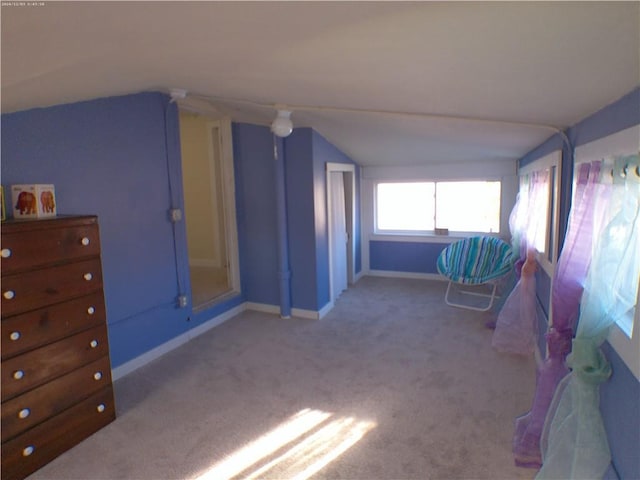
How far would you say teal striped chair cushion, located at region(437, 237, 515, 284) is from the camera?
4.21m

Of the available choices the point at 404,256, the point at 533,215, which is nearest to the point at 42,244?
the point at 533,215

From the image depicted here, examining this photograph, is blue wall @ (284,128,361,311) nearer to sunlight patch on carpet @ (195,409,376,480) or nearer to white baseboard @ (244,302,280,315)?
white baseboard @ (244,302,280,315)

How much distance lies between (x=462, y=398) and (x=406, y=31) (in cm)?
233

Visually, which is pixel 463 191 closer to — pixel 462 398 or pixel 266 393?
pixel 462 398

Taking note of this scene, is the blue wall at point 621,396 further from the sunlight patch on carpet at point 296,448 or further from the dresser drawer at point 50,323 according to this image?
the dresser drawer at point 50,323

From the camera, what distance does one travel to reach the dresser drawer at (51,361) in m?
1.92

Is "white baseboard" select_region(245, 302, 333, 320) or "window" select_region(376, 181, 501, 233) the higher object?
"window" select_region(376, 181, 501, 233)

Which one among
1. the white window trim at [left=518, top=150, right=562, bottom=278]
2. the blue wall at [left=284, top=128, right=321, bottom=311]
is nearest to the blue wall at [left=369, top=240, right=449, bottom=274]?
the blue wall at [left=284, top=128, right=321, bottom=311]

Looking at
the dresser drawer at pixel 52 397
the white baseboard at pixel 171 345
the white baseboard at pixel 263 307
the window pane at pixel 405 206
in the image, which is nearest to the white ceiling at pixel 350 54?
the dresser drawer at pixel 52 397

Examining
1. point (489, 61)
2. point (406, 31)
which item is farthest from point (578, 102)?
point (406, 31)

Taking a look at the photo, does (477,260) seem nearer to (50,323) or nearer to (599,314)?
(599,314)

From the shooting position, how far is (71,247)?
2.19 metres

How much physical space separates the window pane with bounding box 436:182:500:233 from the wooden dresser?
451 cm

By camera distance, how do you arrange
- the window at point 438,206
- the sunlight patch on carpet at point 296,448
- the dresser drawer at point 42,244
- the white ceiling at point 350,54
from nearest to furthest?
the white ceiling at point 350,54
the dresser drawer at point 42,244
the sunlight patch on carpet at point 296,448
the window at point 438,206
